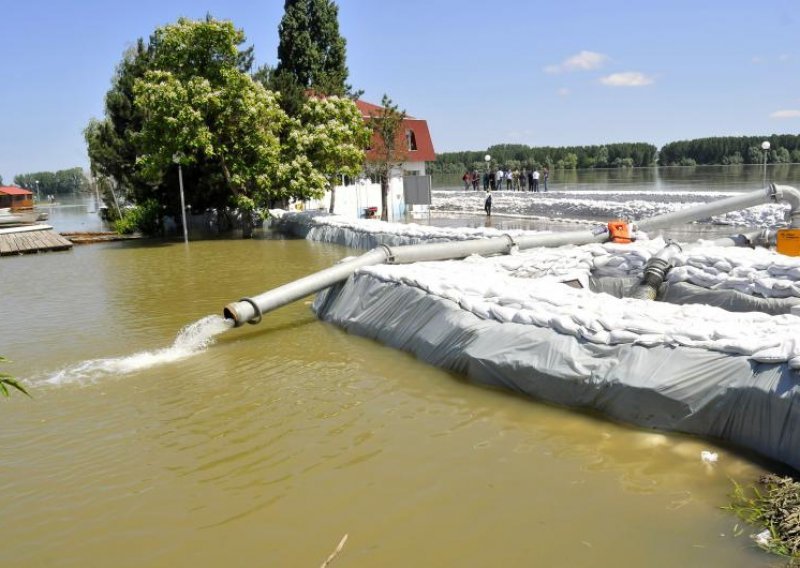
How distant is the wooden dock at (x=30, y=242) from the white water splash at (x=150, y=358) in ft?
46.4

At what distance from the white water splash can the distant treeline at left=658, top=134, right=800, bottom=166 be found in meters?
63.0

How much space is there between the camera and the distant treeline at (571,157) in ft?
268

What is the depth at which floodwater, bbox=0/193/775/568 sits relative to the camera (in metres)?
3.72

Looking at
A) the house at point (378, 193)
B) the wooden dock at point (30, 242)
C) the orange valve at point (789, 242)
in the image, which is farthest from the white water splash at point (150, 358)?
the house at point (378, 193)

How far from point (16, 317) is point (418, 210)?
2221 cm

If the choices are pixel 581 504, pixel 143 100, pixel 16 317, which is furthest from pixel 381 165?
pixel 581 504

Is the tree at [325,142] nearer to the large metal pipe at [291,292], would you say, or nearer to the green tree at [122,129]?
the green tree at [122,129]

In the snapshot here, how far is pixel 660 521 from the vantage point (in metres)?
3.87

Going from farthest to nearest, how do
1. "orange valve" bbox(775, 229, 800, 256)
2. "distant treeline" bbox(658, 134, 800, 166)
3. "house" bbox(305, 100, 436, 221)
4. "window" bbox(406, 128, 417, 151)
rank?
"distant treeline" bbox(658, 134, 800, 166) < "window" bbox(406, 128, 417, 151) < "house" bbox(305, 100, 436, 221) < "orange valve" bbox(775, 229, 800, 256)

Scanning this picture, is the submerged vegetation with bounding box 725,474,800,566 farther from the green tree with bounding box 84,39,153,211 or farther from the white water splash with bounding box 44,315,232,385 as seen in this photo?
the green tree with bounding box 84,39,153,211

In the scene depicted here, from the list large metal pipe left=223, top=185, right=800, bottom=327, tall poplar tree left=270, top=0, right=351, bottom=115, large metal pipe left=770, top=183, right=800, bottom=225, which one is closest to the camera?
large metal pipe left=223, top=185, right=800, bottom=327

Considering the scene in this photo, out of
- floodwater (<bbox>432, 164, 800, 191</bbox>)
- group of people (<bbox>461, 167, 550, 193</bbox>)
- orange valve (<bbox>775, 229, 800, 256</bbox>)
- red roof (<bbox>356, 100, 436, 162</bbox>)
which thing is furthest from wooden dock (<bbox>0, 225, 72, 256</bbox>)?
floodwater (<bbox>432, 164, 800, 191</bbox>)

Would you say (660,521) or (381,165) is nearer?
(660,521)

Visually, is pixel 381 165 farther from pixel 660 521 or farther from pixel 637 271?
pixel 660 521
